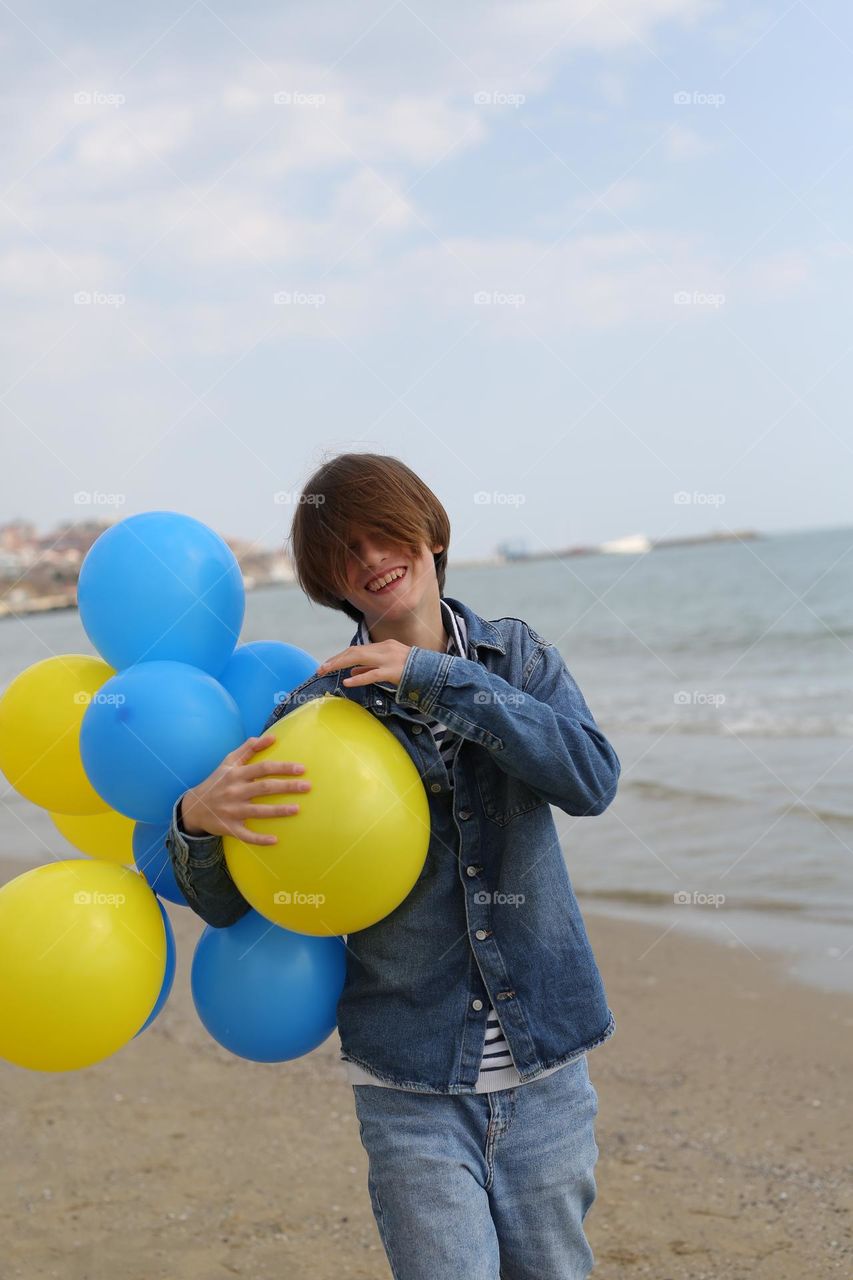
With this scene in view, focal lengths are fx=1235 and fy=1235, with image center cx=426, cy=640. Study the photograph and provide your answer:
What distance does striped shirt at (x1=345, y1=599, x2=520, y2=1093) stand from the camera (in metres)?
2.10

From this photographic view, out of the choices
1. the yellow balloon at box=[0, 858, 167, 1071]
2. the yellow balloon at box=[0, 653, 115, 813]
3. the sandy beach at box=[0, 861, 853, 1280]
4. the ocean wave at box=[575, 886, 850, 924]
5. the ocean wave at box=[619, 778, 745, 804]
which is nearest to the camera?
the yellow balloon at box=[0, 858, 167, 1071]

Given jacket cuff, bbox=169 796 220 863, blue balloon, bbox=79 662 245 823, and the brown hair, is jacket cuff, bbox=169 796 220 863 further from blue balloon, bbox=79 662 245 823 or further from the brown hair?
the brown hair

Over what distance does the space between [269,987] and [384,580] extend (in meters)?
0.75

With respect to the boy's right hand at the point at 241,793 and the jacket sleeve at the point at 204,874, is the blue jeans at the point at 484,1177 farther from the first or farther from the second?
the boy's right hand at the point at 241,793

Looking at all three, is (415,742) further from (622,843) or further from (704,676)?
(704,676)

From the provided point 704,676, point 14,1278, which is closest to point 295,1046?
point 14,1278

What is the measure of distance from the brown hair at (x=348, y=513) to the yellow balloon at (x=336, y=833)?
30cm

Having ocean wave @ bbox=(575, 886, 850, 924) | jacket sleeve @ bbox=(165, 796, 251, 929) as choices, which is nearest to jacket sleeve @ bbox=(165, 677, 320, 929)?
jacket sleeve @ bbox=(165, 796, 251, 929)

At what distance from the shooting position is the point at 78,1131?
4344 millimetres

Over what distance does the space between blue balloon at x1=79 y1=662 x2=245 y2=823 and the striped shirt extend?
34 centimetres

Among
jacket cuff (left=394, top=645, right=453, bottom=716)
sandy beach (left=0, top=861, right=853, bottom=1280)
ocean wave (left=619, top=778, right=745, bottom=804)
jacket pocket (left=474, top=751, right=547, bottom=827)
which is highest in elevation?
jacket cuff (left=394, top=645, right=453, bottom=716)

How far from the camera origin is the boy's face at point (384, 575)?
2195 millimetres

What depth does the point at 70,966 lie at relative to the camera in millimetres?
2090

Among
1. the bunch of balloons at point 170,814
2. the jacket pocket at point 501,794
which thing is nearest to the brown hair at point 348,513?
the bunch of balloons at point 170,814
